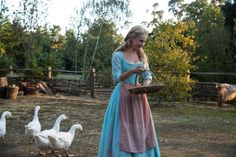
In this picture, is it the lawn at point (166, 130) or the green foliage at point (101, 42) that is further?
the green foliage at point (101, 42)

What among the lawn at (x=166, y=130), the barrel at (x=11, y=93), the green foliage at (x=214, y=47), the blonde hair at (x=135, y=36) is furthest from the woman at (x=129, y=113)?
the green foliage at (x=214, y=47)

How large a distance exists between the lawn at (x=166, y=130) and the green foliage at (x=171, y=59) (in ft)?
2.05

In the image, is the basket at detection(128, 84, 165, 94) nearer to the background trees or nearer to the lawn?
the lawn

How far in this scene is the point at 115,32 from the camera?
28062mm

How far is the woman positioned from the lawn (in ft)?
7.36

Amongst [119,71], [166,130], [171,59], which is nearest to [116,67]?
[119,71]

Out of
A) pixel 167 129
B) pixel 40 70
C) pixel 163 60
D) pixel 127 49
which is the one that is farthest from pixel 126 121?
pixel 40 70

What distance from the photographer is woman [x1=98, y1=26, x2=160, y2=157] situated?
3.67 metres

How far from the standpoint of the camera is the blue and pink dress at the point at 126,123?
3.68 metres

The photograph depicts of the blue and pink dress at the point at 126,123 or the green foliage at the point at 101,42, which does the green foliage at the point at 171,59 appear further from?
the green foliage at the point at 101,42

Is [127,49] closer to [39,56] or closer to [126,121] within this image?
[126,121]

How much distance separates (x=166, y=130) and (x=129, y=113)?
4825 mm

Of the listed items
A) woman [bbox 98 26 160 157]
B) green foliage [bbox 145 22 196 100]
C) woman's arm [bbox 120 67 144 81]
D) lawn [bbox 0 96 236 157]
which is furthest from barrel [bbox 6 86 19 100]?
woman's arm [bbox 120 67 144 81]

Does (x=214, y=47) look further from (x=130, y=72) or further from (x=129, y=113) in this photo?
(x=130, y=72)
